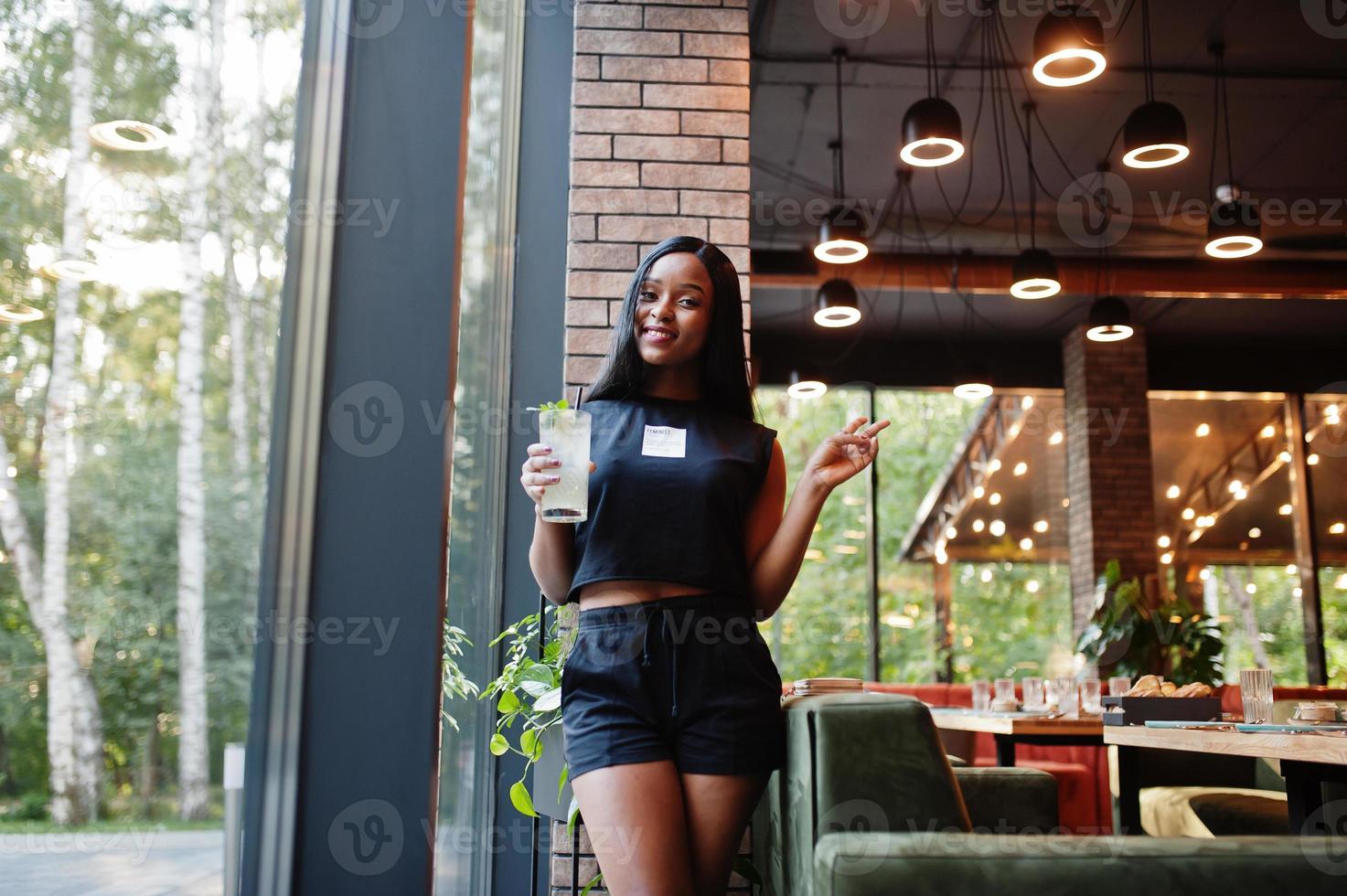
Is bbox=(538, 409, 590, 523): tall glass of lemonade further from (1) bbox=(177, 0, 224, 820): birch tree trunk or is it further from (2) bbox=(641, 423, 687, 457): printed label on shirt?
(1) bbox=(177, 0, 224, 820): birch tree trunk

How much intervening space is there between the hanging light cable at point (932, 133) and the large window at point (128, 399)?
3.46m

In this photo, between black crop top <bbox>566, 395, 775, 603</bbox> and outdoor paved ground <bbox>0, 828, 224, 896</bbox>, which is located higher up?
black crop top <bbox>566, 395, 775, 603</bbox>

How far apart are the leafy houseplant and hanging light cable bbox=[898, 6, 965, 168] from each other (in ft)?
14.3

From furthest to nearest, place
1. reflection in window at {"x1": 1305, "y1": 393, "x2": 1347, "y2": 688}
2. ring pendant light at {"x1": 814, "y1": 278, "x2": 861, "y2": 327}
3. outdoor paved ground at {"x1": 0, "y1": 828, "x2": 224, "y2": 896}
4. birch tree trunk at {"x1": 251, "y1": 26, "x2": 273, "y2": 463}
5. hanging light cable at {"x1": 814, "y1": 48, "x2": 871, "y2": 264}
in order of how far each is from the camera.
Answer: reflection in window at {"x1": 1305, "y1": 393, "x2": 1347, "y2": 688} → ring pendant light at {"x1": 814, "y1": 278, "x2": 861, "y2": 327} → hanging light cable at {"x1": 814, "y1": 48, "x2": 871, "y2": 264} → birch tree trunk at {"x1": 251, "y1": 26, "x2": 273, "y2": 463} → outdoor paved ground at {"x1": 0, "y1": 828, "x2": 224, "y2": 896}

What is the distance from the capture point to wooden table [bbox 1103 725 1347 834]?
181cm

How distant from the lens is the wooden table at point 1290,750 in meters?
1.81

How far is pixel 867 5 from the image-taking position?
4973 mm

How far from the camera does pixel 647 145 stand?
300cm

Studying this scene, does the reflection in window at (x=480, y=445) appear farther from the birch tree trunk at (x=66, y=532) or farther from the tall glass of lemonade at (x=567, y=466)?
the birch tree trunk at (x=66, y=532)

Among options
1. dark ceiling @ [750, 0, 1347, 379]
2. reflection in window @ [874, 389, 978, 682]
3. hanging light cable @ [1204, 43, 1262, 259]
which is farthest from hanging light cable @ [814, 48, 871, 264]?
reflection in window @ [874, 389, 978, 682]

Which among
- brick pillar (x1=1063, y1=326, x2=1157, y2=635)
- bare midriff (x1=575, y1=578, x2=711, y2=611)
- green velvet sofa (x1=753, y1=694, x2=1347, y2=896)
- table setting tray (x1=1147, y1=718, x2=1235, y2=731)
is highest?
brick pillar (x1=1063, y1=326, x2=1157, y2=635)

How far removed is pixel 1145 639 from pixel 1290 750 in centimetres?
623

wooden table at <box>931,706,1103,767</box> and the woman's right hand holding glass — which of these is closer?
the woman's right hand holding glass

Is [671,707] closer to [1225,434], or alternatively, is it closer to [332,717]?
[332,717]
